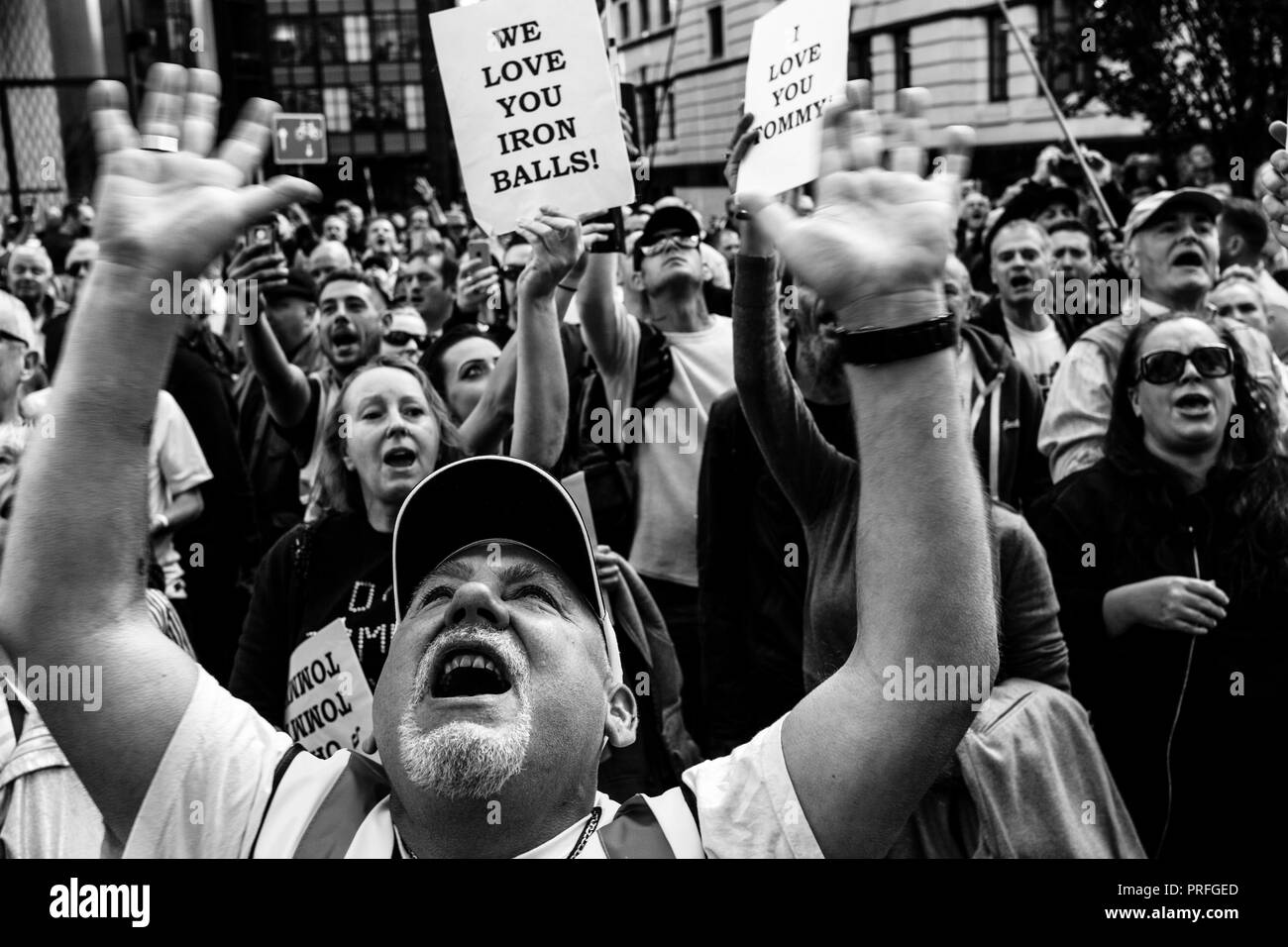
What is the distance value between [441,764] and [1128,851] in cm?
140

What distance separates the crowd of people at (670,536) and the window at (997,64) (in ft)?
77.5

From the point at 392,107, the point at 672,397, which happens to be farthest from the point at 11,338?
the point at 392,107

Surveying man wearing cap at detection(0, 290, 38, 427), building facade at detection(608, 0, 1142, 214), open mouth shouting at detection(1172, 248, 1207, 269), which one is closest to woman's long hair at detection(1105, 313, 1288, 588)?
open mouth shouting at detection(1172, 248, 1207, 269)

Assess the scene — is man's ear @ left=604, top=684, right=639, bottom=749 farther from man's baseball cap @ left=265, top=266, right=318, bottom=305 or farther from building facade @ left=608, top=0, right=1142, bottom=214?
building facade @ left=608, top=0, right=1142, bottom=214

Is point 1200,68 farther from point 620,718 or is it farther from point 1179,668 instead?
point 620,718

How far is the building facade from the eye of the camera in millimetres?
24547

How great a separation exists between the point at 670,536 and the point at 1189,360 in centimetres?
169

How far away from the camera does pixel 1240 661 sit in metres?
3.08

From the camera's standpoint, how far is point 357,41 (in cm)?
5322

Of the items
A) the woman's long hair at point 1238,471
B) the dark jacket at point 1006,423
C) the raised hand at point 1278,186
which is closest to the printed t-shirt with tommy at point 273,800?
the raised hand at point 1278,186

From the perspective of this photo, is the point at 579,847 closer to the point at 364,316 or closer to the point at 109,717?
the point at 109,717

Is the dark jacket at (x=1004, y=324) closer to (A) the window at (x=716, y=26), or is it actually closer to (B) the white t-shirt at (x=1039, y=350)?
(B) the white t-shirt at (x=1039, y=350)

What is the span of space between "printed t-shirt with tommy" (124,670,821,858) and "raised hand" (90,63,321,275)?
0.60m

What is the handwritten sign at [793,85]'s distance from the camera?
3.66 m
